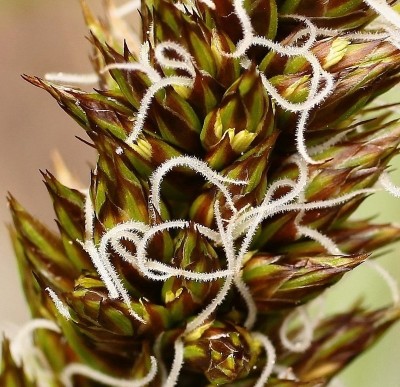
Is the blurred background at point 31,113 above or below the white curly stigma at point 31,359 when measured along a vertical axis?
above

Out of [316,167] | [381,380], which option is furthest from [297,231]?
[381,380]

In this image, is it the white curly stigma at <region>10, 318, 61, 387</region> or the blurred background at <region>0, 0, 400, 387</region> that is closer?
the white curly stigma at <region>10, 318, 61, 387</region>

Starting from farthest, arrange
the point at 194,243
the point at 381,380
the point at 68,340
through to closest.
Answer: the point at 381,380 < the point at 68,340 < the point at 194,243

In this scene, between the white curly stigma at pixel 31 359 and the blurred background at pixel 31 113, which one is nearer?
the white curly stigma at pixel 31 359

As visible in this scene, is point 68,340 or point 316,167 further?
point 68,340

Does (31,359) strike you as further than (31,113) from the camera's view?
No

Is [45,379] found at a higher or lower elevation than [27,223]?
lower

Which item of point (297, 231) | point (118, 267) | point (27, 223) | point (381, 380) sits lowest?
point (381, 380)

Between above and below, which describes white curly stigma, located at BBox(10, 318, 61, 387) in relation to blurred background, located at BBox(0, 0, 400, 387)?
below

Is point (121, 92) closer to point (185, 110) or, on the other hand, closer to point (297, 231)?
point (185, 110)

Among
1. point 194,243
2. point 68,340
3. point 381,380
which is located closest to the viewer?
point 194,243

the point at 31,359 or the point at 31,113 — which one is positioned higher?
the point at 31,113
